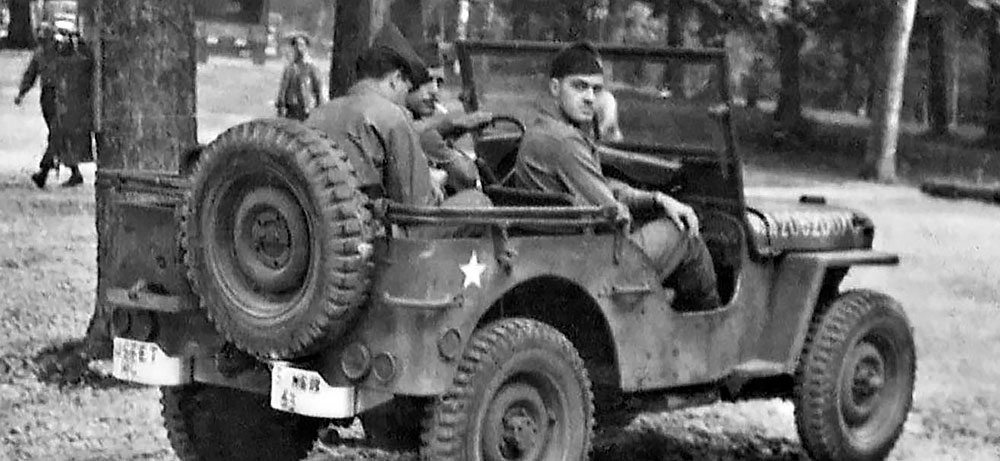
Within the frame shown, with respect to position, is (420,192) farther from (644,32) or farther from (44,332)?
(644,32)

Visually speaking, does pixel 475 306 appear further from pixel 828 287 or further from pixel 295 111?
pixel 295 111

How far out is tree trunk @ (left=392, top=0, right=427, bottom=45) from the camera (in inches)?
764

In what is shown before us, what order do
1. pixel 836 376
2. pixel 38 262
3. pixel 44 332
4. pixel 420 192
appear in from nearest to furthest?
pixel 420 192, pixel 836 376, pixel 44 332, pixel 38 262

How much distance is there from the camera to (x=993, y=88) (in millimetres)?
36375

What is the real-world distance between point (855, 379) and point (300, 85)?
13858 millimetres

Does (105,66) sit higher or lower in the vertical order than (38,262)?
higher

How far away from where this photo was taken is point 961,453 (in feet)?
25.7

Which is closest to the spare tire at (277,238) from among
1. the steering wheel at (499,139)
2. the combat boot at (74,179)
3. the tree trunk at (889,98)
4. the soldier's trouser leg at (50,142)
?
the steering wheel at (499,139)

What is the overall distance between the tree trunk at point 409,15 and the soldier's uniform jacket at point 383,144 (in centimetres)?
1357

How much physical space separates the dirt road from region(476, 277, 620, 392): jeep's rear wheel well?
125cm

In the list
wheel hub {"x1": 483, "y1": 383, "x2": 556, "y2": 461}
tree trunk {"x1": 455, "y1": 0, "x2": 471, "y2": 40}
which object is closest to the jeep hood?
wheel hub {"x1": 483, "y1": 383, "x2": 556, "y2": 461}

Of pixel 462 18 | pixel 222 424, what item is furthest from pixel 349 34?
pixel 462 18

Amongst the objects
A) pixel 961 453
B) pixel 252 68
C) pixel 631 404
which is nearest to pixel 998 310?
pixel 961 453

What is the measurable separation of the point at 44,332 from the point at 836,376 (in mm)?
4719
